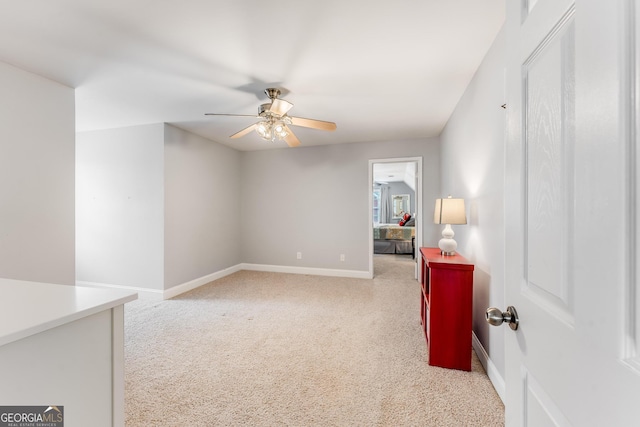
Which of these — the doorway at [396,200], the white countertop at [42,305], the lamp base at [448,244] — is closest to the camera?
the white countertop at [42,305]

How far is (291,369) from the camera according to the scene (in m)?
2.03

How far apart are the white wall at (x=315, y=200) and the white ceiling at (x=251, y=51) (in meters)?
1.50

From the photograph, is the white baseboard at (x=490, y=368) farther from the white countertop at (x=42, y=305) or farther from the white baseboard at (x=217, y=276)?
the white baseboard at (x=217, y=276)

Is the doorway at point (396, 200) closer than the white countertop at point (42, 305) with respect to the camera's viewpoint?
No

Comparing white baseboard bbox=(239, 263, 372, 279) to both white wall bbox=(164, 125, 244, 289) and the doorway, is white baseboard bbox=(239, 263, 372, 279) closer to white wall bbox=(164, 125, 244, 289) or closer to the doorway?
the doorway

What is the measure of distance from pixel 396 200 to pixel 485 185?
9.46m

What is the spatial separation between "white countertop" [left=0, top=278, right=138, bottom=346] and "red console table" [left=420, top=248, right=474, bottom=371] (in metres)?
1.94

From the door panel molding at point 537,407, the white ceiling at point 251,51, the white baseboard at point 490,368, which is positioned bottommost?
the white baseboard at point 490,368

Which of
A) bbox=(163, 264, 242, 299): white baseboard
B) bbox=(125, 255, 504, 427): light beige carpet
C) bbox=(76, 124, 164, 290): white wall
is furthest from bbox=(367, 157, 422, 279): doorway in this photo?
bbox=(76, 124, 164, 290): white wall

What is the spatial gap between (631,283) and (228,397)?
200 cm

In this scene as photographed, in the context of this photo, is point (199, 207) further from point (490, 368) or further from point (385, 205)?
point (385, 205)

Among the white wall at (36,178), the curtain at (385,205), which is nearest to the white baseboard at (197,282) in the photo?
the white wall at (36,178)

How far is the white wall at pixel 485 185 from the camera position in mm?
1735

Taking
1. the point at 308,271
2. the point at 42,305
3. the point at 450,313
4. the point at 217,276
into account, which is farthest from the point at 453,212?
the point at 217,276
